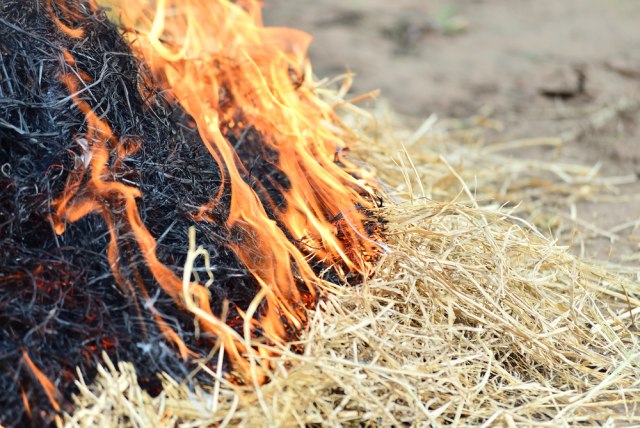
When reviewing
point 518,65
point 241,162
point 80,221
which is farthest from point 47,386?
point 518,65

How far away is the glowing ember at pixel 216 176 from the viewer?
7.38ft

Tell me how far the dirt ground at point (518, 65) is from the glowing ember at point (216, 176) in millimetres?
1614

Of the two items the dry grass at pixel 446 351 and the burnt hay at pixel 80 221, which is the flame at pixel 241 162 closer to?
the burnt hay at pixel 80 221

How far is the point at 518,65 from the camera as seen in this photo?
618 centimetres

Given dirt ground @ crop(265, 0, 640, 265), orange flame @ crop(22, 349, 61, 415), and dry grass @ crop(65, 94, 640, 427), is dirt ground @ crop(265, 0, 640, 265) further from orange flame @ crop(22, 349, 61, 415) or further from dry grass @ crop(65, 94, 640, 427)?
orange flame @ crop(22, 349, 61, 415)

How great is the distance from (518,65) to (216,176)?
4.25 metres

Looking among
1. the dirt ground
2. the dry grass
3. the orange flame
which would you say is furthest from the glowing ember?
the dirt ground

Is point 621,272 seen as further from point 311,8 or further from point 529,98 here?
point 311,8

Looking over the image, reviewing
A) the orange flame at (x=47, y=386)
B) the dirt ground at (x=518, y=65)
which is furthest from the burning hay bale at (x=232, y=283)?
the dirt ground at (x=518, y=65)

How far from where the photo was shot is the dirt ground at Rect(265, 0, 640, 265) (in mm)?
4727

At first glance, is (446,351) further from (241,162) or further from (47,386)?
(47,386)

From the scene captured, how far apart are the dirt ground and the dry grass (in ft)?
A: 2.80

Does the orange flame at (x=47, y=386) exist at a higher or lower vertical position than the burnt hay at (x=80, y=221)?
lower

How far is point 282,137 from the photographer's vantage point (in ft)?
10.1
